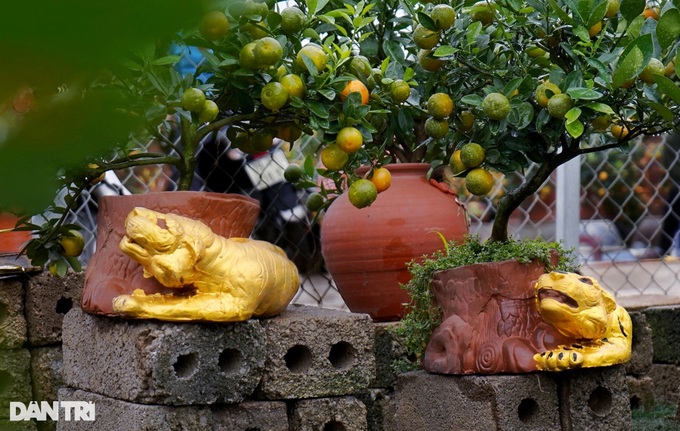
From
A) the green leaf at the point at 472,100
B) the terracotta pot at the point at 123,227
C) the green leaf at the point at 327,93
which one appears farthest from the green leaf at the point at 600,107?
the terracotta pot at the point at 123,227

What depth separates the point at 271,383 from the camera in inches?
70.6

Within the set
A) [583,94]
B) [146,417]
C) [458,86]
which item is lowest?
[146,417]

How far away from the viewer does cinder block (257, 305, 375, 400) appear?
180 centimetres

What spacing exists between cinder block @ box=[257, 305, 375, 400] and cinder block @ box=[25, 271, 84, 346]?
627 mm

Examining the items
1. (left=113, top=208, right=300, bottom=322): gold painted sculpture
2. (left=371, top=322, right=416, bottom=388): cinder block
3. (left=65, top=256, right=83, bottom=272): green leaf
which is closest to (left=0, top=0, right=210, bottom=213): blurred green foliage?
(left=113, top=208, right=300, bottom=322): gold painted sculpture

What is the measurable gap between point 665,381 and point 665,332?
6.3 inches

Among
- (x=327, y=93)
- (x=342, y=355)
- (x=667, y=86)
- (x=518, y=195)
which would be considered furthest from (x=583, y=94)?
(x=342, y=355)

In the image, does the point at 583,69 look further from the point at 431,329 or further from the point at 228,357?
the point at 228,357

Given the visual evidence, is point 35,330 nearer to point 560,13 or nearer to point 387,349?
point 387,349

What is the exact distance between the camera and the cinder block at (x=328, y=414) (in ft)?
6.01

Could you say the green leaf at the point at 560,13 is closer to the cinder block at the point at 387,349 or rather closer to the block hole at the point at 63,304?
the cinder block at the point at 387,349

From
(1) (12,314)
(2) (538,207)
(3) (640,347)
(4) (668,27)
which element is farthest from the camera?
(2) (538,207)

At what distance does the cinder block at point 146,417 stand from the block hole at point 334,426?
1.00 ft

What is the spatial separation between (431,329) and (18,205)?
182 cm
